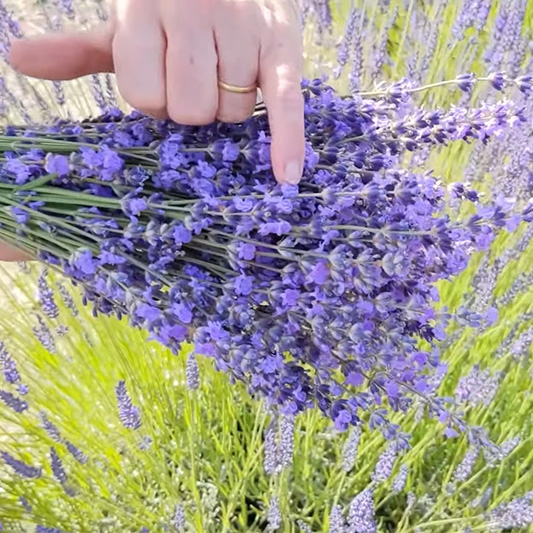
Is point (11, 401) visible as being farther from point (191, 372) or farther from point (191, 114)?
point (191, 114)

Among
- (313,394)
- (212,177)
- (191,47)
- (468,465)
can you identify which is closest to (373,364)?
(313,394)

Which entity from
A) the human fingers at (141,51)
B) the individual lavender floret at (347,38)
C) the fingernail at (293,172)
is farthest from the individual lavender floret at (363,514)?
the individual lavender floret at (347,38)

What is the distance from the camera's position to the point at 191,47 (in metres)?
0.58

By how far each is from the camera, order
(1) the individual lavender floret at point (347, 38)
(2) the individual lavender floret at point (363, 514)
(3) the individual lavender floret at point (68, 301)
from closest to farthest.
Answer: (2) the individual lavender floret at point (363, 514), (3) the individual lavender floret at point (68, 301), (1) the individual lavender floret at point (347, 38)

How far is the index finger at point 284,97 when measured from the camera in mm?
583

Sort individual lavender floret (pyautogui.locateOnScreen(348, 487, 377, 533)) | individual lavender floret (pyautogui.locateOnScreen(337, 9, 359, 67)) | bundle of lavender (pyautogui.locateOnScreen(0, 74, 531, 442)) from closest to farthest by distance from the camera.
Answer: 1. bundle of lavender (pyautogui.locateOnScreen(0, 74, 531, 442))
2. individual lavender floret (pyautogui.locateOnScreen(348, 487, 377, 533))
3. individual lavender floret (pyautogui.locateOnScreen(337, 9, 359, 67))

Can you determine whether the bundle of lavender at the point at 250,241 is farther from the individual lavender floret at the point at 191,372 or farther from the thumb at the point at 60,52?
the individual lavender floret at the point at 191,372

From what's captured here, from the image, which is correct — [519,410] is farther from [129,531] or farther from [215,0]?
[215,0]

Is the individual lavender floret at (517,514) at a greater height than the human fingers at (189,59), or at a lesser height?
lesser

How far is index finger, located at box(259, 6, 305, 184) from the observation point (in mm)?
583

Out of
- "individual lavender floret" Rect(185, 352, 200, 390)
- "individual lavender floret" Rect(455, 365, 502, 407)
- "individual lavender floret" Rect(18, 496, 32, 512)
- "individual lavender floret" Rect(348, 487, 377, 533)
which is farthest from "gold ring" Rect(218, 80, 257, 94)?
"individual lavender floret" Rect(18, 496, 32, 512)

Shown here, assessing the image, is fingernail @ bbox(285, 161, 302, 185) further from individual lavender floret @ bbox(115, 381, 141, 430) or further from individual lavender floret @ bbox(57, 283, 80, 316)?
individual lavender floret @ bbox(57, 283, 80, 316)

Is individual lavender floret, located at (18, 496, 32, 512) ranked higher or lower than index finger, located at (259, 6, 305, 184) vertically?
lower

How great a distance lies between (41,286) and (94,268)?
458 mm
